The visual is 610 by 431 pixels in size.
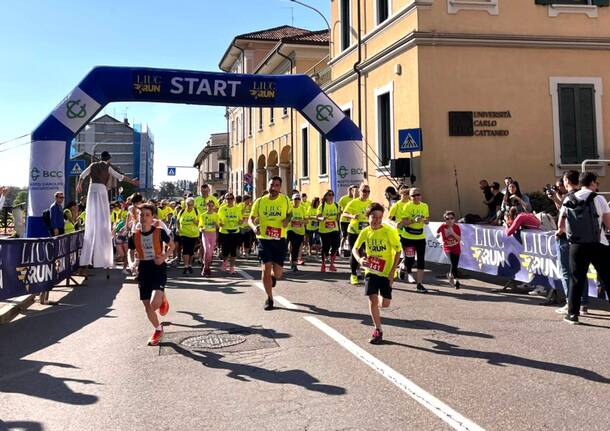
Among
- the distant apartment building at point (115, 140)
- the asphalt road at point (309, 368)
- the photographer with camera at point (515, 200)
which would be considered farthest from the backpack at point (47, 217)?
the distant apartment building at point (115, 140)

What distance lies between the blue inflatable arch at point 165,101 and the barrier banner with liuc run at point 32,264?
222 cm

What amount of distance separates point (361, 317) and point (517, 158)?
1095 centimetres

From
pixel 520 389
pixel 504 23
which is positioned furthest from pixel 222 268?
pixel 504 23

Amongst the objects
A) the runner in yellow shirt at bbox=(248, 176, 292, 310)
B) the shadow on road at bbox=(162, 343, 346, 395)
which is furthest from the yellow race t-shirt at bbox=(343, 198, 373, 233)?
the shadow on road at bbox=(162, 343, 346, 395)

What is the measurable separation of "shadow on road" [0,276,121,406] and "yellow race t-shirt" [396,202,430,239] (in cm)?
556

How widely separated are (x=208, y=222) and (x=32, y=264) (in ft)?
15.7

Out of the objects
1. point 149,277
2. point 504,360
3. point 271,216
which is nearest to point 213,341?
A: point 149,277

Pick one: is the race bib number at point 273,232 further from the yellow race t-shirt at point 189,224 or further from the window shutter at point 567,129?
the window shutter at point 567,129

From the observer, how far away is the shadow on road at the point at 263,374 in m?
4.52

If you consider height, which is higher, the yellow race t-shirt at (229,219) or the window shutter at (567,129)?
the window shutter at (567,129)

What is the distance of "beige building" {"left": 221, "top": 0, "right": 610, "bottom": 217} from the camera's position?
1569 centimetres

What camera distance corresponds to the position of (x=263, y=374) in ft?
16.2

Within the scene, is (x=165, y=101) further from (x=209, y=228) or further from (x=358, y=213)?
(x=358, y=213)

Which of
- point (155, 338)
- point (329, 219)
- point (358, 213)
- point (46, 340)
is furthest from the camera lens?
point (329, 219)
